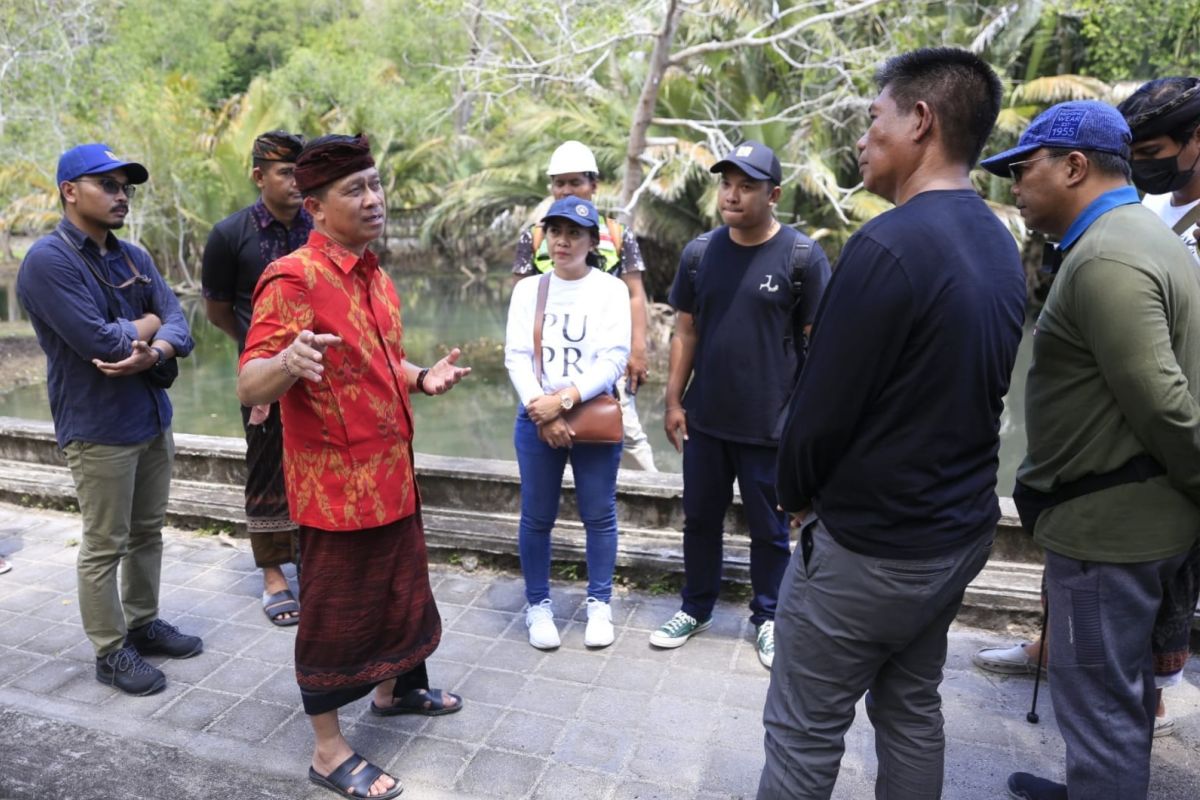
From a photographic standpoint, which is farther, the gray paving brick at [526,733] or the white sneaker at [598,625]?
the white sneaker at [598,625]

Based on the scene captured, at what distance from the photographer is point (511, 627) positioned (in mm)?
3955

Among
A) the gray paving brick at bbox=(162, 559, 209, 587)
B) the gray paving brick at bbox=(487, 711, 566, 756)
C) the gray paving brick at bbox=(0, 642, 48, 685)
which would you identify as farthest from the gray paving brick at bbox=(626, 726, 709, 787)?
the gray paving brick at bbox=(162, 559, 209, 587)

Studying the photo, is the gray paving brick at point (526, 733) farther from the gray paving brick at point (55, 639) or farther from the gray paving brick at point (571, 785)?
the gray paving brick at point (55, 639)

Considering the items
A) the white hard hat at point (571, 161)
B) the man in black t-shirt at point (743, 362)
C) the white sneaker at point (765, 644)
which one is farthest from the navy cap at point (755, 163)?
the white sneaker at point (765, 644)

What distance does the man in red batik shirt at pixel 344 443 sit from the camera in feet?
8.70

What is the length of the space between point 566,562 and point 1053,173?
9.41ft

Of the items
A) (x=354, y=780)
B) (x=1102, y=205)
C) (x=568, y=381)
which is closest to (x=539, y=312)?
(x=568, y=381)

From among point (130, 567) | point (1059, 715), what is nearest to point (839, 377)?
point (1059, 715)

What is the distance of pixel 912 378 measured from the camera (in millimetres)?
1963

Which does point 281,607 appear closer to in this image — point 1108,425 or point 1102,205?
point 1108,425

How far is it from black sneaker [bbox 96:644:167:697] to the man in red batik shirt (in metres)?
0.91

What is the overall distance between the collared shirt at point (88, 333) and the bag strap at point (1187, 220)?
3.69 meters

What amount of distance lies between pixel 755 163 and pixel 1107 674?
2.08 metres

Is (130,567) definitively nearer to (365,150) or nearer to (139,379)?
(139,379)
